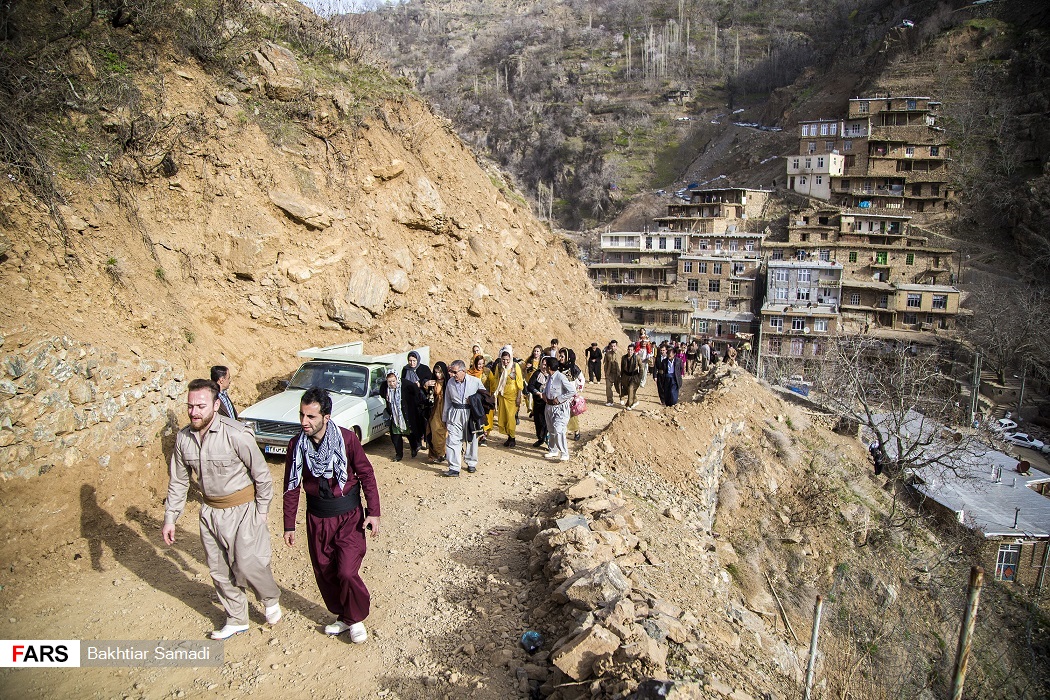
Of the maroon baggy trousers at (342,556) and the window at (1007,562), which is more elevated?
the maroon baggy trousers at (342,556)

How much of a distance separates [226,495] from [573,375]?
6.78 meters

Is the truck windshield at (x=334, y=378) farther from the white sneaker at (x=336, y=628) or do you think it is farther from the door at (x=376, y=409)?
the white sneaker at (x=336, y=628)

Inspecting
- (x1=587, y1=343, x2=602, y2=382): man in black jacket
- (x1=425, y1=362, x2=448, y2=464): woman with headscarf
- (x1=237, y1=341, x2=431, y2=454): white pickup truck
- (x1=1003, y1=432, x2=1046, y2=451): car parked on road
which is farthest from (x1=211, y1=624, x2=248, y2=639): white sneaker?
(x1=1003, y1=432, x2=1046, y2=451): car parked on road

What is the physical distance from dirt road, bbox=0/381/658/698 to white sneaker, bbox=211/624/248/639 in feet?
0.20

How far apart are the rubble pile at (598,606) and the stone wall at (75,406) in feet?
16.5

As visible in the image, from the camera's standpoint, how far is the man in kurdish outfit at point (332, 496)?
458 centimetres

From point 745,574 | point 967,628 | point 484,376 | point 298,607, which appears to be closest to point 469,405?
point 484,376

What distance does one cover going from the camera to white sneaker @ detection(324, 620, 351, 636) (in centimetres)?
488

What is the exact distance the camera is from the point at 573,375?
10.5 meters

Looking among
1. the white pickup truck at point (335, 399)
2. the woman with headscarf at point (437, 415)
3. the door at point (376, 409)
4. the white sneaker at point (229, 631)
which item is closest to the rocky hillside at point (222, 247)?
the white pickup truck at point (335, 399)

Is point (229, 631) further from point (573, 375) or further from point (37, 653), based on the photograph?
point (573, 375)

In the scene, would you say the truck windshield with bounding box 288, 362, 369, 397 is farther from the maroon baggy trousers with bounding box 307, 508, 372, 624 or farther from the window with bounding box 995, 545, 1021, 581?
the window with bounding box 995, 545, 1021, 581

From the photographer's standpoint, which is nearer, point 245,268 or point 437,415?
point 437,415

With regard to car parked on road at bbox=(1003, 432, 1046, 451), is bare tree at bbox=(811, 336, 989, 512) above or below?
above
